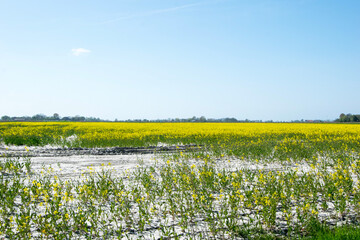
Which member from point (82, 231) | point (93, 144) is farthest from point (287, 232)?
point (93, 144)

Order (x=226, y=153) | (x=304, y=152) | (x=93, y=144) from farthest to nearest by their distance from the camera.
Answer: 1. (x=93, y=144)
2. (x=226, y=153)
3. (x=304, y=152)

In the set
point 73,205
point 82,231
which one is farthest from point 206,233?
point 73,205

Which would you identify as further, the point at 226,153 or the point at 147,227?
the point at 226,153

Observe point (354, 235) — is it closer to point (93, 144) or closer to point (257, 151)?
point (257, 151)

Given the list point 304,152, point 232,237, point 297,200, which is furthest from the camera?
point 304,152

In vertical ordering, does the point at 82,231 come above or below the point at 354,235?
below

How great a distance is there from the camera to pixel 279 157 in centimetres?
1311

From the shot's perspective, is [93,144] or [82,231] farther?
[93,144]

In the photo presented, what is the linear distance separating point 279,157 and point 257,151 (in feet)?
4.60

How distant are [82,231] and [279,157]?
10135 mm

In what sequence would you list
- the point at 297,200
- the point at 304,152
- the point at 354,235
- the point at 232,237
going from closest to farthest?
the point at 354,235
the point at 232,237
the point at 297,200
the point at 304,152

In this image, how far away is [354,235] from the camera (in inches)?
177

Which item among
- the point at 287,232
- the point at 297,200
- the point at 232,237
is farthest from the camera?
the point at 297,200

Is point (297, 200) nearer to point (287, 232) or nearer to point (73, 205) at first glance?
point (287, 232)
